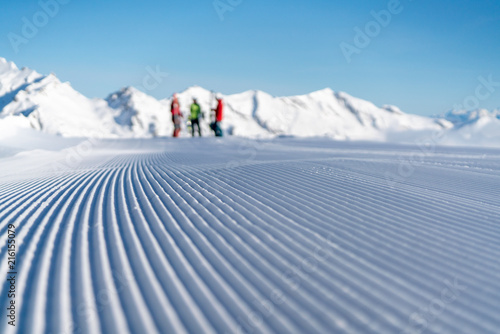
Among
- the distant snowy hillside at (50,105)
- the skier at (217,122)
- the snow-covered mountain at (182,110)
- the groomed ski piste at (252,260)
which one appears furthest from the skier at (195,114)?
the snow-covered mountain at (182,110)

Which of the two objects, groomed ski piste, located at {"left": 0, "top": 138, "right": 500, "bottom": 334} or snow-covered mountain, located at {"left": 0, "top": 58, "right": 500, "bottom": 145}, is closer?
groomed ski piste, located at {"left": 0, "top": 138, "right": 500, "bottom": 334}

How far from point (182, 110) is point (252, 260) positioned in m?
113

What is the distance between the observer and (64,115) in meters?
90.0

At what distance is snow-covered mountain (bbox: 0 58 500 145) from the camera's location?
308ft

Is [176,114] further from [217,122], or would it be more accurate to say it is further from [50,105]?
[50,105]

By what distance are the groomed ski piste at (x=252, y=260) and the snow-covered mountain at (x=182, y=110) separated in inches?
3415

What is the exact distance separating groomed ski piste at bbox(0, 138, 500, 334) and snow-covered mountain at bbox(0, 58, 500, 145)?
8675cm

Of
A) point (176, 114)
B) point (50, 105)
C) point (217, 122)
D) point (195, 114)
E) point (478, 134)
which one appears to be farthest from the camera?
point (50, 105)

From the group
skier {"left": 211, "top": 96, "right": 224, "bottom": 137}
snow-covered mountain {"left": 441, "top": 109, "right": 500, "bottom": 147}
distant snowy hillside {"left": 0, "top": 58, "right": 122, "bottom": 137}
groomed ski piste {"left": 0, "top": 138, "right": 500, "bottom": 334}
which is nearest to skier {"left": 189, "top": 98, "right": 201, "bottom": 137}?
skier {"left": 211, "top": 96, "right": 224, "bottom": 137}

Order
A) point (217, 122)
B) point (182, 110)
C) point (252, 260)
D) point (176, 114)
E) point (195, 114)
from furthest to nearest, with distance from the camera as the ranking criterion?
point (182, 110)
point (176, 114)
point (217, 122)
point (195, 114)
point (252, 260)

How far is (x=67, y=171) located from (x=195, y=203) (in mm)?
3440

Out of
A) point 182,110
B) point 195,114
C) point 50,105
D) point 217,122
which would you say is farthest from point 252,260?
point 182,110

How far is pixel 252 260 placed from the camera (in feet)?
7.23

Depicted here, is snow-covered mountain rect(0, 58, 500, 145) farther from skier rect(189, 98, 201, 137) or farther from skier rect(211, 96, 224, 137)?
skier rect(189, 98, 201, 137)
